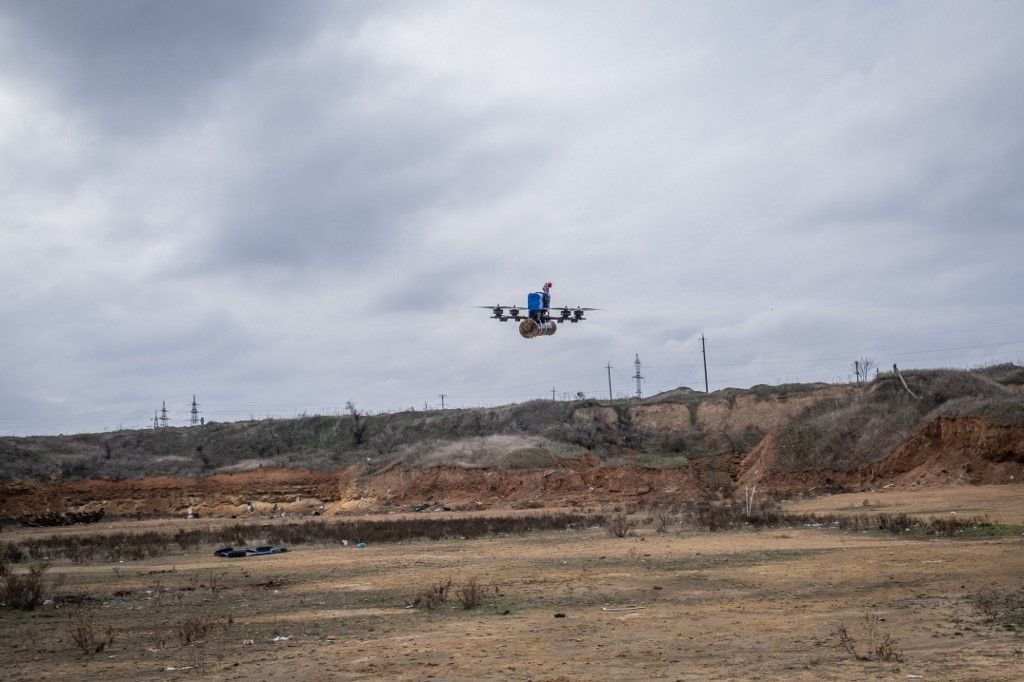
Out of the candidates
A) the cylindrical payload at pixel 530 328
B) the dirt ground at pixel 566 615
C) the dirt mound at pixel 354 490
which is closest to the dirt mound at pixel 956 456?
the dirt mound at pixel 354 490

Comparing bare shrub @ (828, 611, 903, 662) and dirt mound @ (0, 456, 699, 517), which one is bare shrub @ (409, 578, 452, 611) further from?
dirt mound @ (0, 456, 699, 517)

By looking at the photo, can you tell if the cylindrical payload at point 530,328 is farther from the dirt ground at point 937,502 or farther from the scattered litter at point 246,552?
the dirt ground at point 937,502

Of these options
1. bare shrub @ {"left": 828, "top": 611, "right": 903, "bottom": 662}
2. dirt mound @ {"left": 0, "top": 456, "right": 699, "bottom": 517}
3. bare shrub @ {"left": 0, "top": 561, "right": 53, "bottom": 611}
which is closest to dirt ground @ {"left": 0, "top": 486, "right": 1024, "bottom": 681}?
bare shrub @ {"left": 828, "top": 611, "right": 903, "bottom": 662}

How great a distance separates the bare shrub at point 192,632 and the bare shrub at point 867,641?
7.58m

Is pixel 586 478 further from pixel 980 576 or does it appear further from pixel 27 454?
pixel 27 454

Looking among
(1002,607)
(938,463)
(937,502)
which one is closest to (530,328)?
(937,502)

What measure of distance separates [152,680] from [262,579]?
9042mm

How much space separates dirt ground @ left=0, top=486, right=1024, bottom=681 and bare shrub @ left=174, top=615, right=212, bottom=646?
116 millimetres

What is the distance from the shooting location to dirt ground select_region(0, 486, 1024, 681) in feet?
28.9

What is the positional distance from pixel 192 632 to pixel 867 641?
8.31 meters

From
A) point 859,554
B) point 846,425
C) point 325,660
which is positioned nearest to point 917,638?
point 325,660

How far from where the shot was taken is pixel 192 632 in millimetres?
11430

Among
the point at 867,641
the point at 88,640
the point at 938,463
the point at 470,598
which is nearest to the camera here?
the point at 867,641

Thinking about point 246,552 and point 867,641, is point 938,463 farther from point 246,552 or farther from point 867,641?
point 867,641
